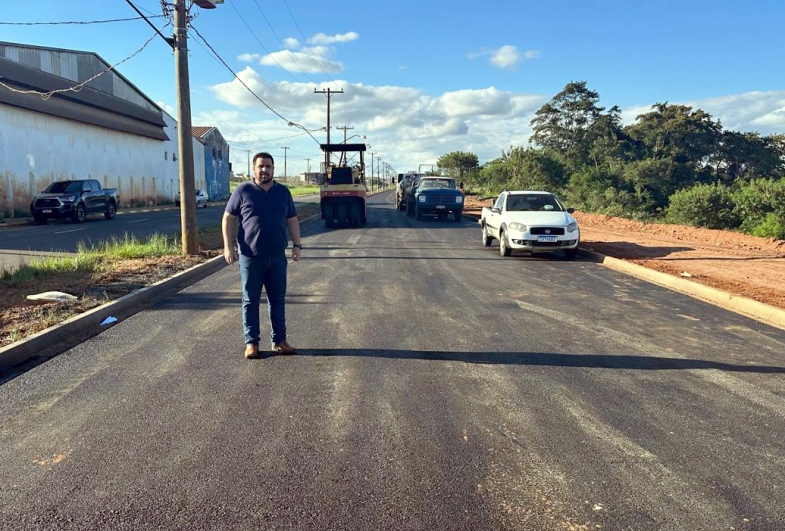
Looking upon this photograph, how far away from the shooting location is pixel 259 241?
530cm

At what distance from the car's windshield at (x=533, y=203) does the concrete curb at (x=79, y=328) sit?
Answer: 8.09 m

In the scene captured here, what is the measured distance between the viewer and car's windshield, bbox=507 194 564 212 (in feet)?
45.5

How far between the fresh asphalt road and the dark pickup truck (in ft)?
64.7

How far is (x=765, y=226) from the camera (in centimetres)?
1877

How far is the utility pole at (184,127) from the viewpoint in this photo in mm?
11836

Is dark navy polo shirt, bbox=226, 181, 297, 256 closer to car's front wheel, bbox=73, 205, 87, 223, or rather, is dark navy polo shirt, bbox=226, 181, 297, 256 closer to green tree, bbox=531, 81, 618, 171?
car's front wheel, bbox=73, 205, 87, 223

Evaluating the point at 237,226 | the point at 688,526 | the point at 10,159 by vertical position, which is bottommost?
the point at 688,526

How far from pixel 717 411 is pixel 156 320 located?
599 centimetres

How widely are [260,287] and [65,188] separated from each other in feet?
76.5

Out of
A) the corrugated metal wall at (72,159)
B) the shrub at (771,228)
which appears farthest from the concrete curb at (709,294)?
the corrugated metal wall at (72,159)

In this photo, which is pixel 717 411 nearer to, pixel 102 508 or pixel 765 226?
pixel 102 508

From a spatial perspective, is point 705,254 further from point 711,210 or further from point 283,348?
point 283,348

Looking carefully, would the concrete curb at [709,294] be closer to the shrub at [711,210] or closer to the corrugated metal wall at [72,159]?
the shrub at [711,210]

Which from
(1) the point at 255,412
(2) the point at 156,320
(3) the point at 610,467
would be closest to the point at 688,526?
(3) the point at 610,467
